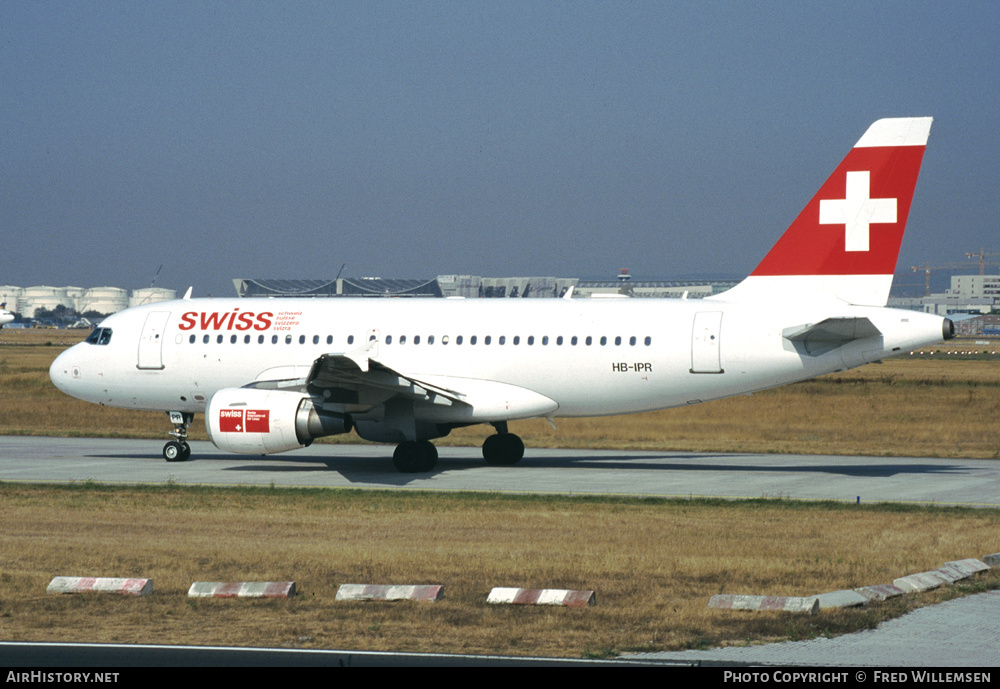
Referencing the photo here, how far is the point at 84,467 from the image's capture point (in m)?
26.4

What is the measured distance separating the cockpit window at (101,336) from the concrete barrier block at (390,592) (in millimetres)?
19715

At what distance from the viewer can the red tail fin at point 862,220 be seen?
77.8 feet

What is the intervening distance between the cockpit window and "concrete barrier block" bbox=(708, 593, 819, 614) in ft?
72.7

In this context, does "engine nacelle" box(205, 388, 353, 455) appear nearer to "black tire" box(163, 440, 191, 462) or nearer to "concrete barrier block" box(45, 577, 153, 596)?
"black tire" box(163, 440, 191, 462)

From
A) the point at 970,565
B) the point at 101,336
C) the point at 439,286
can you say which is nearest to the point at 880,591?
the point at 970,565

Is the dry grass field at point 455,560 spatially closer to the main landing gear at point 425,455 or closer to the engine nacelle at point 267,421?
the engine nacelle at point 267,421

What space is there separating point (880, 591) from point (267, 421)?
15423 mm

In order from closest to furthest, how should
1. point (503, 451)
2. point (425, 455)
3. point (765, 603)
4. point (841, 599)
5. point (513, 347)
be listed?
point (765, 603) < point (841, 599) < point (425, 455) < point (513, 347) < point (503, 451)

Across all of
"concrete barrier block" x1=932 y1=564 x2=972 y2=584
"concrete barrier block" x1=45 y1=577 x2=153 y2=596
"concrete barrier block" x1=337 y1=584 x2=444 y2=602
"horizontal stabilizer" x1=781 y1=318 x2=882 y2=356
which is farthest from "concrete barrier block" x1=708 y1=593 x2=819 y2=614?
"horizontal stabilizer" x1=781 y1=318 x2=882 y2=356

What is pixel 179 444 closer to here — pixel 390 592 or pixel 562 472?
pixel 562 472

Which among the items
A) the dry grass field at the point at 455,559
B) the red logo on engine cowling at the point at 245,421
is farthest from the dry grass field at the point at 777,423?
the dry grass field at the point at 455,559

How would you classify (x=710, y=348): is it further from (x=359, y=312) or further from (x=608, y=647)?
(x=608, y=647)

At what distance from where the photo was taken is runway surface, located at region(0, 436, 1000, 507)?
22297mm

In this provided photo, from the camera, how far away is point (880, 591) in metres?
11.7
